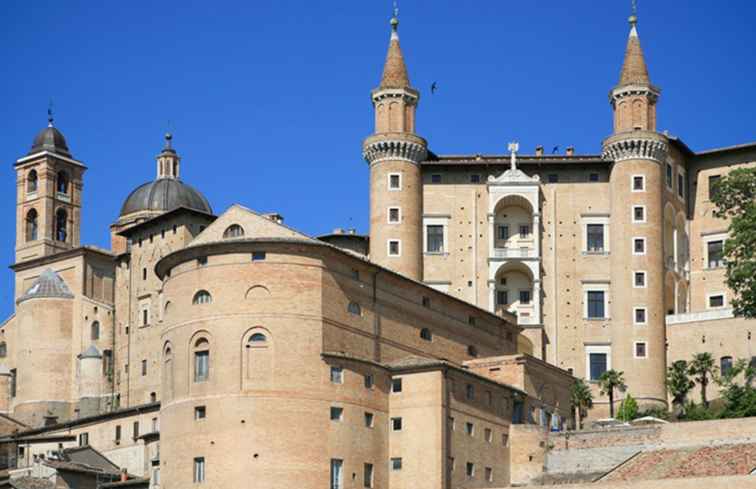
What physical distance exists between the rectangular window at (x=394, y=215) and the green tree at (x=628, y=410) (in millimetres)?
16947

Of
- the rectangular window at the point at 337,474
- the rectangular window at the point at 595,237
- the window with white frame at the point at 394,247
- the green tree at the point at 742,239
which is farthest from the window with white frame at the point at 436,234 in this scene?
the rectangular window at the point at 337,474

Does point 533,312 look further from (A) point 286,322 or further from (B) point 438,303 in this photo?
(A) point 286,322

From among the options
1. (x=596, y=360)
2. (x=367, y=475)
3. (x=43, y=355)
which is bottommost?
(x=367, y=475)

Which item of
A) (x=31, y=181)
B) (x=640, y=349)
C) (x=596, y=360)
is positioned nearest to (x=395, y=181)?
(x=596, y=360)

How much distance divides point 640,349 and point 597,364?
282 centimetres

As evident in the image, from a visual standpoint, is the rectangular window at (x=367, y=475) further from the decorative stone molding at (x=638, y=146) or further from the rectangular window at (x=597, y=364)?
the decorative stone molding at (x=638, y=146)

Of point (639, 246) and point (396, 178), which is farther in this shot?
point (396, 178)

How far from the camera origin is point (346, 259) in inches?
3004

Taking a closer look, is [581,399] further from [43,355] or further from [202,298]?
[43,355]

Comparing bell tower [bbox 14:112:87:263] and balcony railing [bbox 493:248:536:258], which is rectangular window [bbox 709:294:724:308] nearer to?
balcony railing [bbox 493:248:536:258]

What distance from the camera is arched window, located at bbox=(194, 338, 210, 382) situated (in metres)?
73.5

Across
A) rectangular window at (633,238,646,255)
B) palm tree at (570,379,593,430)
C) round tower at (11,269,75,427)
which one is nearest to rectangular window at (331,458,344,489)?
palm tree at (570,379,593,430)

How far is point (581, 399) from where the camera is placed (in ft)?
295

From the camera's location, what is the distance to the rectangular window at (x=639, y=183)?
98562mm
